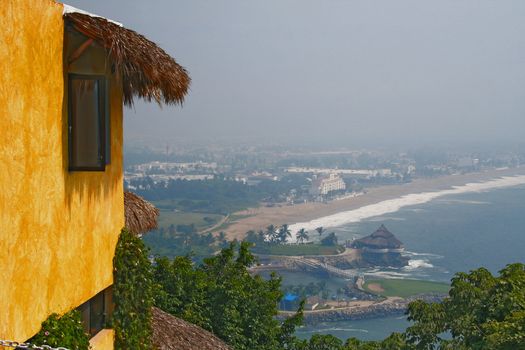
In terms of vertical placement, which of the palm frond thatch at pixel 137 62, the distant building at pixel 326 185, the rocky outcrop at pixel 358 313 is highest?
the palm frond thatch at pixel 137 62

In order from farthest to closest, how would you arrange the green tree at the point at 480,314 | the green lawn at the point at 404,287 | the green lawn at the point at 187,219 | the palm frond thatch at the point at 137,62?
1. the green lawn at the point at 187,219
2. the green lawn at the point at 404,287
3. the green tree at the point at 480,314
4. the palm frond thatch at the point at 137,62

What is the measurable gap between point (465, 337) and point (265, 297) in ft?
10.0

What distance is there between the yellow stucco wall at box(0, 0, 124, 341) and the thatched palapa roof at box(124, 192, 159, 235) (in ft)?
5.35

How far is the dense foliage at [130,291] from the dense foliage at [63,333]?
62 centimetres

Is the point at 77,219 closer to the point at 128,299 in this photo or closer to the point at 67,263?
the point at 67,263

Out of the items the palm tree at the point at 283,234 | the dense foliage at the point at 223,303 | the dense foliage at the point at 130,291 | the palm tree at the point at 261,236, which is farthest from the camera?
the palm tree at the point at 283,234

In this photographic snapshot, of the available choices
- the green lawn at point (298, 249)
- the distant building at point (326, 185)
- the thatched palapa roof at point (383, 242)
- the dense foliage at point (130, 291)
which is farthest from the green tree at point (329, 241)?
the dense foliage at point (130, 291)

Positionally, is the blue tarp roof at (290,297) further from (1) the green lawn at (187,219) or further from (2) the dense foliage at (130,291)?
(2) the dense foliage at (130,291)

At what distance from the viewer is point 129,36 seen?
368 centimetres

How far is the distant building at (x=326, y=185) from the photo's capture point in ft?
390

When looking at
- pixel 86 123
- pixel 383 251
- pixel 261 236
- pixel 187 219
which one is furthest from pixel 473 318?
pixel 187 219

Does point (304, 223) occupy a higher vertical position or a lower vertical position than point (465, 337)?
lower

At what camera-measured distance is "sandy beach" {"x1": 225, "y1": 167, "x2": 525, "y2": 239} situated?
279ft

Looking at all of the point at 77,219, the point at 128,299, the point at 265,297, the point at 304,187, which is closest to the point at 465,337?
the point at 265,297
